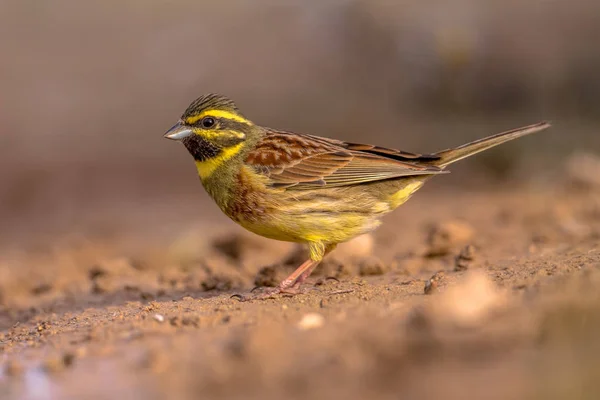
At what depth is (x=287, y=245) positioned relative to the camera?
34.5ft

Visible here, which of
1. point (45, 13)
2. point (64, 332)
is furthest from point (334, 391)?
point (45, 13)

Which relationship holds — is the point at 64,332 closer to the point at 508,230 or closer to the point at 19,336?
the point at 19,336

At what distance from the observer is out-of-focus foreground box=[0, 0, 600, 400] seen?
4.75 metres

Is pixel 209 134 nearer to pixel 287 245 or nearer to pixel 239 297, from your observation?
pixel 239 297

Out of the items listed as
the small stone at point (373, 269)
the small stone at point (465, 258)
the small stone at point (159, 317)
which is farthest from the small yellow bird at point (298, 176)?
the small stone at point (159, 317)

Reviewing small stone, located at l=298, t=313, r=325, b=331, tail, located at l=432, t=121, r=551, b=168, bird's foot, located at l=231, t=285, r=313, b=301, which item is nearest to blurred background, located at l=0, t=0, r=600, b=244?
tail, located at l=432, t=121, r=551, b=168

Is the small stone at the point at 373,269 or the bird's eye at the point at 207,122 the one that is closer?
the bird's eye at the point at 207,122

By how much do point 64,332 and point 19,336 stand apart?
666mm

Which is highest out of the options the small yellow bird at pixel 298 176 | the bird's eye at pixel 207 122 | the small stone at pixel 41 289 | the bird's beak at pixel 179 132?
the bird's eye at pixel 207 122

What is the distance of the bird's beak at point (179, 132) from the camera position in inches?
304

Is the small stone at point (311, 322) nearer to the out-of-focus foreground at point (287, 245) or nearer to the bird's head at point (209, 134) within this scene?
the out-of-focus foreground at point (287, 245)

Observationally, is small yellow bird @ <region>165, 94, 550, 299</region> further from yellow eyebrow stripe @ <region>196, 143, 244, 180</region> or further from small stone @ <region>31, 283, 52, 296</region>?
small stone @ <region>31, 283, 52, 296</region>

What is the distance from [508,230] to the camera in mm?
9695

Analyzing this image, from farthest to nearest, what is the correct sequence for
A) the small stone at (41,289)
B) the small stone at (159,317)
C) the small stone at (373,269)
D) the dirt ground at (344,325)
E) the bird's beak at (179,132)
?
the small stone at (41,289), the small stone at (373,269), the bird's beak at (179,132), the small stone at (159,317), the dirt ground at (344,325)
